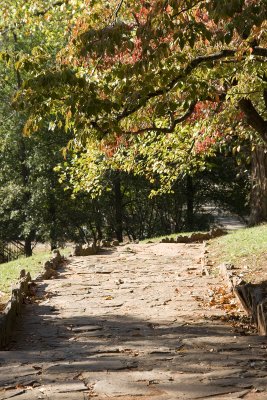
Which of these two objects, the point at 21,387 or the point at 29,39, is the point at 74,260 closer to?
the point at 21,387

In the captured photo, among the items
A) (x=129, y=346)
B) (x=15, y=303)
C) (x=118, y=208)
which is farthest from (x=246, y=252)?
(x=118, y=208)

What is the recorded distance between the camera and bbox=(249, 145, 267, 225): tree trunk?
21.1m

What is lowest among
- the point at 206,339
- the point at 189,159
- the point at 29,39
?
the point at 206,339

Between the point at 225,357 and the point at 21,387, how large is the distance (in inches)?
80.7

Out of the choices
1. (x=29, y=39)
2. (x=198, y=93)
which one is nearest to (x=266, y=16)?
(x=198, y=93)

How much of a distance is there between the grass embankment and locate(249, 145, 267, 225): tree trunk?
3.32m

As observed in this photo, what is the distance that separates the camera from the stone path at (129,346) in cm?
501

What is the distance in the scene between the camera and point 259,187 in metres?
21.8

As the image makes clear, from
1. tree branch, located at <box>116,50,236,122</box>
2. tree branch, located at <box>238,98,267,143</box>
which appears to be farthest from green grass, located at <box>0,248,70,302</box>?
tree branch, located at <box>238,98,267,143</box>

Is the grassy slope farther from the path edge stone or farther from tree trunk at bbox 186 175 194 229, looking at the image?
tree trunk at bbox 186 175 194 229

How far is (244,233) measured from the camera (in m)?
18.2

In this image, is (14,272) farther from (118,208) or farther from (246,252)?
(118,208)

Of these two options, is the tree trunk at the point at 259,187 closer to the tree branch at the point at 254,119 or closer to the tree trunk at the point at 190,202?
the tree trunk at the point at 190,202

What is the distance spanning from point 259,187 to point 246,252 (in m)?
7.96
